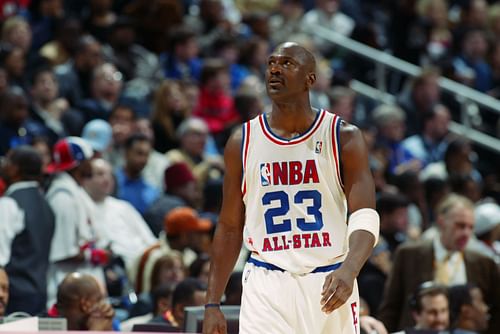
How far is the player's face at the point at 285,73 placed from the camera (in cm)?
554

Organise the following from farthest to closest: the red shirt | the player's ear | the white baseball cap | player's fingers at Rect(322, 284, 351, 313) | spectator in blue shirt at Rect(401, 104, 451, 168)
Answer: spectator in blue shirt at Rect(401, 104, 451, 168), the red shirt, the white baseball cap, the player's ear, player's fingers at Rect(322, 284, 351, 313)

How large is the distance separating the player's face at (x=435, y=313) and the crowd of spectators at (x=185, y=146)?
0.08ft

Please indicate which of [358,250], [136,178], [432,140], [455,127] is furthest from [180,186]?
[358,250]

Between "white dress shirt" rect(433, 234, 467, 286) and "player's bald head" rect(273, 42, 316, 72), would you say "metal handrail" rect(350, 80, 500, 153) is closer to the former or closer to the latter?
"white dress shirt" rect(433, 234, 467, 286)

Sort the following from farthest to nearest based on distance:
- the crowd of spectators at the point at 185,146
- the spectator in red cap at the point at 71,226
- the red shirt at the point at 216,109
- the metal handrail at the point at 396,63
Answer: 1. the metal handrail at the point at 396,63
2. the red shirt at the point at 216,109
3. the spectator in red cap at the point at 71,226
4. the crowd of spectators at the point at 185,146

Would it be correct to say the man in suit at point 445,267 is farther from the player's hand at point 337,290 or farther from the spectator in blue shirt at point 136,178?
the player's hand at point 337,290

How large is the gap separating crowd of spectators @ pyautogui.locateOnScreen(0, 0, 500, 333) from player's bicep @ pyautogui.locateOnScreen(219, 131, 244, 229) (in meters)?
1.88

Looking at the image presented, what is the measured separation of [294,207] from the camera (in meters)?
5.53

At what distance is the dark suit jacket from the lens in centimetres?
852

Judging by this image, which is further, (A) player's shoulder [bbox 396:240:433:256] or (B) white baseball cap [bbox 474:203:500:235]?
(B) white baseball cap [bbox 474:203:500:235]

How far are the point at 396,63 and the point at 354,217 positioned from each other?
981cm

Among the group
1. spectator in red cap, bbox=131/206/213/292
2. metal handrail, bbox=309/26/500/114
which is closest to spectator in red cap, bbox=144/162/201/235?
spectator in red cap, bbox=131/206/213/292

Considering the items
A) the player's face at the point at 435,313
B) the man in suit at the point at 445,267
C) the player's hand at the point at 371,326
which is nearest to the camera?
the player's hand at the point at 371,326

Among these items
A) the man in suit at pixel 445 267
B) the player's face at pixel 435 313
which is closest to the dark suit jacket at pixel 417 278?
the man in suit at pixel 445 267
